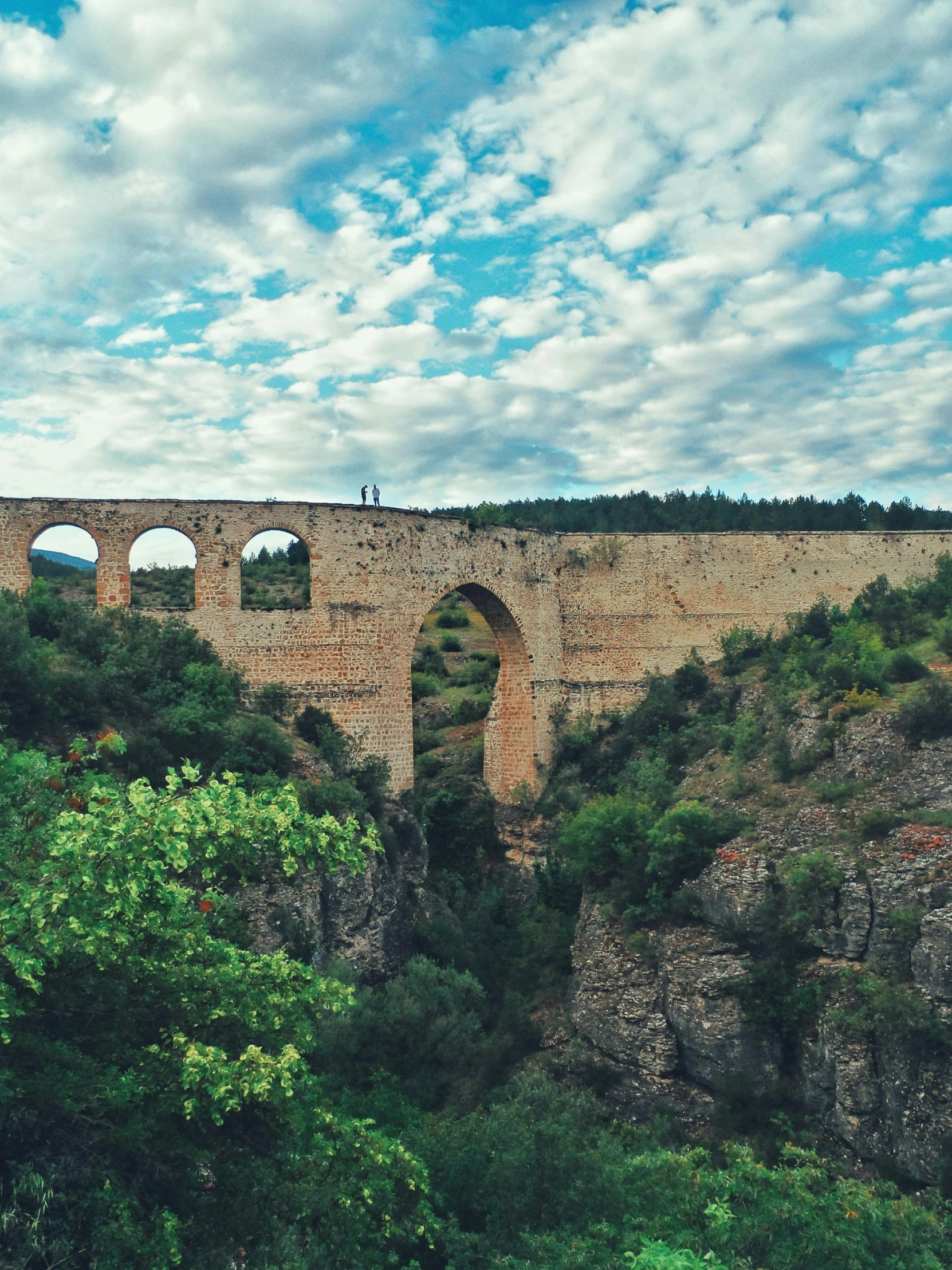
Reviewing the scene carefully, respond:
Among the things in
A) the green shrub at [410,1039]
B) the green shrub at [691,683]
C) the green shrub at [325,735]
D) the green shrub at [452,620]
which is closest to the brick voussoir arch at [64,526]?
the green shrub at [325,735]

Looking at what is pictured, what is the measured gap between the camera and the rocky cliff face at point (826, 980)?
11.3m

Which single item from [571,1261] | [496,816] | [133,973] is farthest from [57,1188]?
[496,816]

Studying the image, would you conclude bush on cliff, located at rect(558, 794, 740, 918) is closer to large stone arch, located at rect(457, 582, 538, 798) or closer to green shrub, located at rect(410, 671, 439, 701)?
large stone arch, located at rect(457, 582, 538, 798)

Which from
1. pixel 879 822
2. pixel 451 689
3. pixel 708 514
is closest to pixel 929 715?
pixel 879 822

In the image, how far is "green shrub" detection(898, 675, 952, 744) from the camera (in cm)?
1513

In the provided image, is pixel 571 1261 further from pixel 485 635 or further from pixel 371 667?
pixel 485 635

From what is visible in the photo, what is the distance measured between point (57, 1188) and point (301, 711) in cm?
1182

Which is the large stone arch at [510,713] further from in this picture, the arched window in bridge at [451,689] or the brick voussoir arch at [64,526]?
the brick voussoir arch at [64,526]

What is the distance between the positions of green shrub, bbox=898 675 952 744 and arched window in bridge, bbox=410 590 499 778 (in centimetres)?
984

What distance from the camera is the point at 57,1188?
5832 mm

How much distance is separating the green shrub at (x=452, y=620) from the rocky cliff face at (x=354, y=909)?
17.7 m

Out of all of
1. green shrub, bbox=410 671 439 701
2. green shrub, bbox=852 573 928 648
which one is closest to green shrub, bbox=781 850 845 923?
green shrub, bbox=852 573 928 648

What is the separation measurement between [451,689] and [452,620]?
23.6 feet

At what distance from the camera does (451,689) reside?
94.8ft
